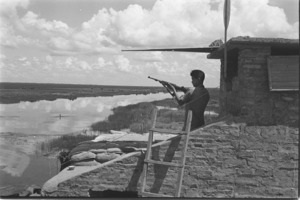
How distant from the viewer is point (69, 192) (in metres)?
6.66

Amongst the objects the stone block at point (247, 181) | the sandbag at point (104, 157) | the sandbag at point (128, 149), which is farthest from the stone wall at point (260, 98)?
the sandbag at point (128, 149)

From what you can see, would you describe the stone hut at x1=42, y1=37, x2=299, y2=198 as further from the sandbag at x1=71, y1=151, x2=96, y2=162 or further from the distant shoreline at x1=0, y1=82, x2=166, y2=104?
the distant shoreline at x1=0, y1=82, x2=166, y2=104

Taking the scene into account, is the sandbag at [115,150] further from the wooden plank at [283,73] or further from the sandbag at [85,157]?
the wooden plank at [283,73]

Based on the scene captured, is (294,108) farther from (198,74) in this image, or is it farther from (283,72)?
(198,74)

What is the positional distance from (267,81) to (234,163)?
150 centimetres

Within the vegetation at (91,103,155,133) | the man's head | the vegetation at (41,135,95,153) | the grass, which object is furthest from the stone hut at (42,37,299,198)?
the vegetation at (91,103,155,133)

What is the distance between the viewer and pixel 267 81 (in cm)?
627

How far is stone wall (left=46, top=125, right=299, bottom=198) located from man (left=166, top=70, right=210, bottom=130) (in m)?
0.71

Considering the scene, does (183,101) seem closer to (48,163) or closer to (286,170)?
(286,170)

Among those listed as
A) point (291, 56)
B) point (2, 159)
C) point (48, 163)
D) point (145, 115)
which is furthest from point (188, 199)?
point (145, 115)

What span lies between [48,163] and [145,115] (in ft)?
47.6

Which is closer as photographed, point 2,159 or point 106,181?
point 106,181

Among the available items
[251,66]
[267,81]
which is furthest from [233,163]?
[251,66]

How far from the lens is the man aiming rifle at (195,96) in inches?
272
